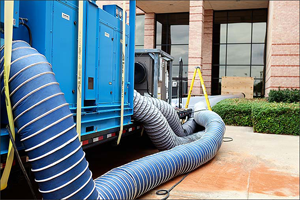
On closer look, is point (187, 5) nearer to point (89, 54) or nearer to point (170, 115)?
point (170, 115)

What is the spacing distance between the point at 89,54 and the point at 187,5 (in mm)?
23130

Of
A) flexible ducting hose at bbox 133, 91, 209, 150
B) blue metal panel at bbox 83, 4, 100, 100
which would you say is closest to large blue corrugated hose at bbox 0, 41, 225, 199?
blue metal panel at bbox 83, 4, 100, 100

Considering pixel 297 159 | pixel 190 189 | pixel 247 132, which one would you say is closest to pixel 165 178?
pixel 190 189

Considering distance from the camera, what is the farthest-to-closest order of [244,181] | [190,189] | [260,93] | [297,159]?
[260,93], [297,159], [244,181], [190,189]

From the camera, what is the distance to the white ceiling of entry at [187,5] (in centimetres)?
2492

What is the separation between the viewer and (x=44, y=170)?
2846mm

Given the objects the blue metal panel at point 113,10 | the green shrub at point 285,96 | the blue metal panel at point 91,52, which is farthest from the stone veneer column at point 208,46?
the blue metal panel at point 91,52

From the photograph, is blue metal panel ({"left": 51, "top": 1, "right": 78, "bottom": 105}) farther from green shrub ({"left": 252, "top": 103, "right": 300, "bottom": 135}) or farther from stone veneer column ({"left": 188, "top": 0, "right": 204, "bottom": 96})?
stone veneer column ({"left": 188, "top": 0, "right": 204, "bottom": 96})

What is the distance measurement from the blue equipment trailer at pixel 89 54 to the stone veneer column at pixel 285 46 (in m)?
12.9

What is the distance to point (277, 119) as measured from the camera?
34.9 feet

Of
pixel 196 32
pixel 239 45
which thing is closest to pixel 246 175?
pixel 196 32

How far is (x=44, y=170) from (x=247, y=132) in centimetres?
929

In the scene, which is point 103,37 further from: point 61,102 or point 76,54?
point 61,102

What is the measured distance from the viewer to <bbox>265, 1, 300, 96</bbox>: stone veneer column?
1603 cm
